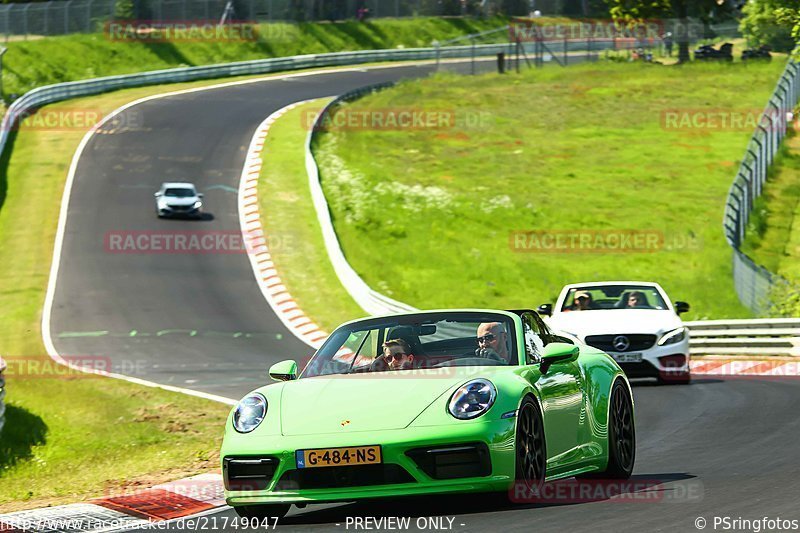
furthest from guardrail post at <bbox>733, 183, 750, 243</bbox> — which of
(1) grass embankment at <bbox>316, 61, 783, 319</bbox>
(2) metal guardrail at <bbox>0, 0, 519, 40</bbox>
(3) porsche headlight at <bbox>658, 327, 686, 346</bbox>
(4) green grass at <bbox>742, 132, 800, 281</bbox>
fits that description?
(2) metal guardrail at <bbox>0, 0, 519, 40</bbox>

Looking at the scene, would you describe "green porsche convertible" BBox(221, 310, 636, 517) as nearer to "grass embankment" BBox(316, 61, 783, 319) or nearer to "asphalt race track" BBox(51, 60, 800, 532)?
"asphalt race track" BBox(51, 60, 800, 532)

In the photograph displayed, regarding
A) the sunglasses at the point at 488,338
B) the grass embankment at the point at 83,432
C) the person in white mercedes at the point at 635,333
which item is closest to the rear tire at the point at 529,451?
the sunglasses at the point at 488,338

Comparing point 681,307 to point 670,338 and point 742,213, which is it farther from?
point 742,213

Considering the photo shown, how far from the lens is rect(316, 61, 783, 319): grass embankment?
119 ft

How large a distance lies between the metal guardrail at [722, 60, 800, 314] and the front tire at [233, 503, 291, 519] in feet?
70.4

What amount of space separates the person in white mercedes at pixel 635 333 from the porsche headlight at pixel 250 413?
10820mm

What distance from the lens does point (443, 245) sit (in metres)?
38.8

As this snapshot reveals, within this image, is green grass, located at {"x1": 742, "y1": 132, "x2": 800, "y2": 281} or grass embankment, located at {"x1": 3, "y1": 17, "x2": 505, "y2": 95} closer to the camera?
green grass, located at {"x1": 742, "y1": 132, "x2": 800, "y2": 281}

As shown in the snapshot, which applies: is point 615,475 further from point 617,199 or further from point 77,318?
point 617,199

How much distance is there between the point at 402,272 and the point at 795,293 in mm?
11494

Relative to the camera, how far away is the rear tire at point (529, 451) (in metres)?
8.07

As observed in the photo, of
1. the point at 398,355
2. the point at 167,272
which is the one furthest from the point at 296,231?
the point at 398,355

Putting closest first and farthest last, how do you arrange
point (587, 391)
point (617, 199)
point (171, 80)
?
point (587, 391) < point (617, 199) < point (171, 80)

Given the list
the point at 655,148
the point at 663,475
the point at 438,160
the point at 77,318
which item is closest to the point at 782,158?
the point at 655,148
